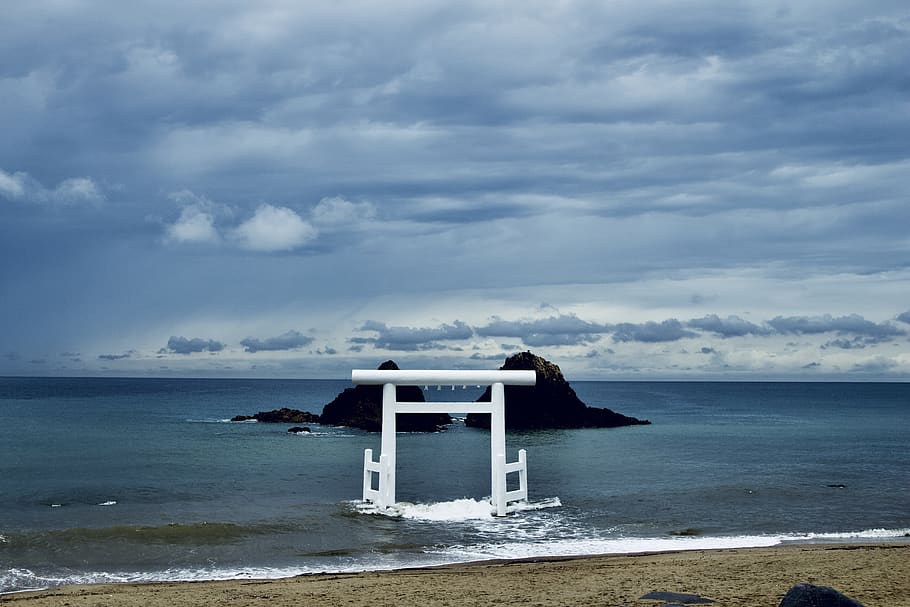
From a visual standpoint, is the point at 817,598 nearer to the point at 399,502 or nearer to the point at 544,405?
the point at 399,502

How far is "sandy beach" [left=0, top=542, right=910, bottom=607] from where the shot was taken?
1201 cm

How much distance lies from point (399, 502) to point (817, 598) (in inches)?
646

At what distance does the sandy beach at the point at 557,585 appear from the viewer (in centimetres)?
1201

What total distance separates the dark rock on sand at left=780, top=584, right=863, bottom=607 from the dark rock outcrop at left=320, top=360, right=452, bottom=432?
44641mm

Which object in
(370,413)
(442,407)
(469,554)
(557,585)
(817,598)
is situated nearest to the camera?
(817,598)

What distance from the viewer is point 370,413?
57094 mm

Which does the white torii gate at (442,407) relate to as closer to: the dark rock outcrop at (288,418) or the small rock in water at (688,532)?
the small rock in water at (688,532)

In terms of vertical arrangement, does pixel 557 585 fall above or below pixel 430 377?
below

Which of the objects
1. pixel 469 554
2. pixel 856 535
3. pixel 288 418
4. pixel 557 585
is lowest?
pixel 288 418

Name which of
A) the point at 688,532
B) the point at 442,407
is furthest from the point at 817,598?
the point at 442,407

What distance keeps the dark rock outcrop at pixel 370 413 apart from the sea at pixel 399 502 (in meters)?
6.95

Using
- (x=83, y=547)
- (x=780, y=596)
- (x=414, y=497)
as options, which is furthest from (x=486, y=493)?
(x=780, y=596)

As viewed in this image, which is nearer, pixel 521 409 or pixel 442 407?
pixel 442 407

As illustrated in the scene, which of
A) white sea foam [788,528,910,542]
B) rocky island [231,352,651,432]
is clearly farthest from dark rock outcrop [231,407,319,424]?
white sea foam [788,528,910,542]
